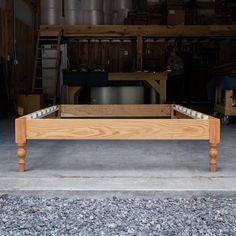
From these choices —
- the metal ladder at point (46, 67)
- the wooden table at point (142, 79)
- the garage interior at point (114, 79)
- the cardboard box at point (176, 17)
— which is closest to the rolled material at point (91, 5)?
the garage interior at point (114, 79)

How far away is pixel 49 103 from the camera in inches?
457

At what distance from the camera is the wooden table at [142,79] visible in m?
10.1

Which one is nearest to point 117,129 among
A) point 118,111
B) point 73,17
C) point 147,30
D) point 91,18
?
point 118,111

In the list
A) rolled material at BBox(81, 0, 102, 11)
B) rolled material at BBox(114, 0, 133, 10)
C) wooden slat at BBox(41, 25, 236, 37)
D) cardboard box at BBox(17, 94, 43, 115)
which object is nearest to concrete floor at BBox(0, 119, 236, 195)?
cardboard box at BBox(17, 94, 43, 115)

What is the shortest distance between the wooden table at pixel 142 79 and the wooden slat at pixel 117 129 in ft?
20.3

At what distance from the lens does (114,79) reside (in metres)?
10.1

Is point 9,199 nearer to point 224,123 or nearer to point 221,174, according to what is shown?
point 221,174

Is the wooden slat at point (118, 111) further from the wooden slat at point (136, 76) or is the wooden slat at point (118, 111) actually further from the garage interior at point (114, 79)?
the wooden slat at point (136, 76)

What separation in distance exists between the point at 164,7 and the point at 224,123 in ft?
20.0

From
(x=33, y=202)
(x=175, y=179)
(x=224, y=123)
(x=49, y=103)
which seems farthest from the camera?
(x=49, y=103)

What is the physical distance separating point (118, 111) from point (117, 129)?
241cm

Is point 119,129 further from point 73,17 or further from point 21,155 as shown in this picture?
point 73,17

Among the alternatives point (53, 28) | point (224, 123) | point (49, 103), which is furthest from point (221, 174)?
point (53, 28)

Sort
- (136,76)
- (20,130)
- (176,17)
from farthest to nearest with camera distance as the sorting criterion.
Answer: (176,17) < (136,76) < (20,130)
